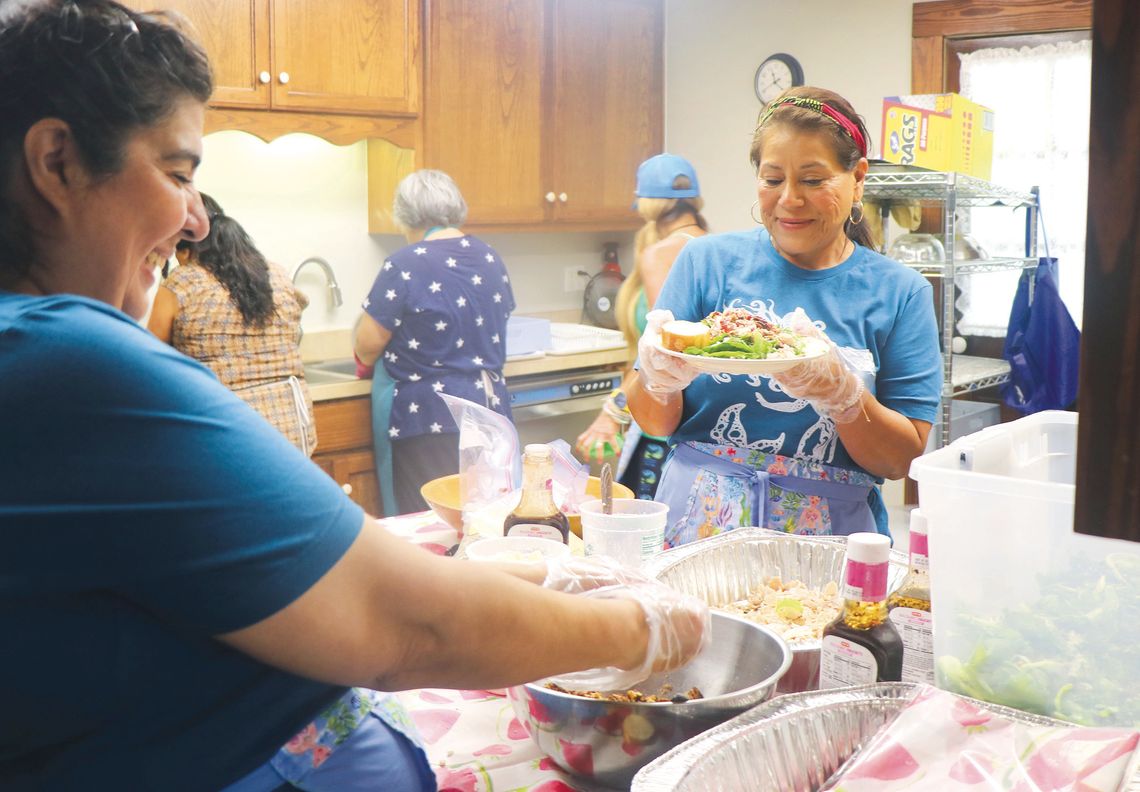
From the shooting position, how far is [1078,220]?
12.9 ft

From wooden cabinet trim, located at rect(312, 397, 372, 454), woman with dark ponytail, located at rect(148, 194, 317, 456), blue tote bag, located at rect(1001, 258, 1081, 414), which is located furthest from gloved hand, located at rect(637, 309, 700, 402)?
blue tote bag, located at rect(1001, 258, 1081, 414)

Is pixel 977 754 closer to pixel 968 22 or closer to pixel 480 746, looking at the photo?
pixel 480 746

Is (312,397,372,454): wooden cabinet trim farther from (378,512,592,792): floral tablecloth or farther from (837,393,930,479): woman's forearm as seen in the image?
(378,512,592,792): floral tablecloth

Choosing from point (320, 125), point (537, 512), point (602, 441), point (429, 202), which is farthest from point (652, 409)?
point (320, 125)

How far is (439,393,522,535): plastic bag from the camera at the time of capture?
1.69 meters

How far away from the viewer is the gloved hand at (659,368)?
1762 millimetres

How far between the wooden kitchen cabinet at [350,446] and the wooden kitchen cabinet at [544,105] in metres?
0.95

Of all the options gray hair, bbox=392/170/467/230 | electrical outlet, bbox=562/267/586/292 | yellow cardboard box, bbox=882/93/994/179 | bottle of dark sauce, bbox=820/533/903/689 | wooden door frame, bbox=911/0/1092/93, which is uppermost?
wooden door frame, bbox=911/0/1092/93

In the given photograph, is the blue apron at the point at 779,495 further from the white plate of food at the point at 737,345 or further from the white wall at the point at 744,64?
the white wall at the point at 744,64

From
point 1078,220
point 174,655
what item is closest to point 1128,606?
point 174,655

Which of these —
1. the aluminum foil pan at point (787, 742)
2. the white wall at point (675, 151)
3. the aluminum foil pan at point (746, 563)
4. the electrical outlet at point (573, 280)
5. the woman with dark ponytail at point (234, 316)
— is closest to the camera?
the aluminum foil pan at point (787, 742)

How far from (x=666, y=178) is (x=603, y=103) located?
1.49 m

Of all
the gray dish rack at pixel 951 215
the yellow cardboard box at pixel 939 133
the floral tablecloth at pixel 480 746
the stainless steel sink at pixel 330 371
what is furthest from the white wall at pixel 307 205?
the floral tablecloth at pixel 480 746

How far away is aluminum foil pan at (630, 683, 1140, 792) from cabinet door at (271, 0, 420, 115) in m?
3.15
